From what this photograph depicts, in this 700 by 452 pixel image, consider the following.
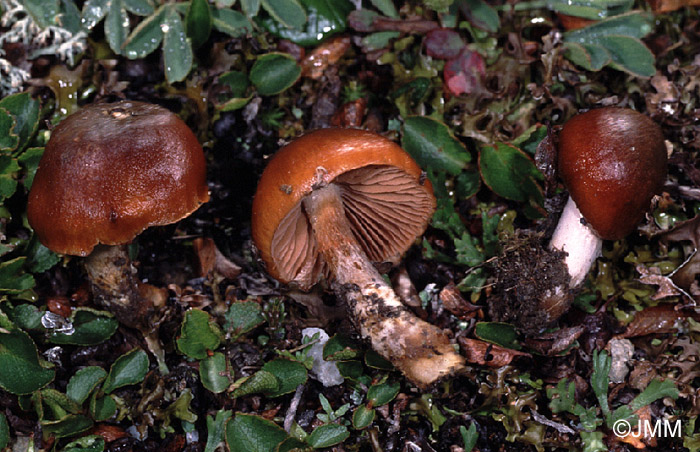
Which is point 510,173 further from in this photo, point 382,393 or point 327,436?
point 327,436

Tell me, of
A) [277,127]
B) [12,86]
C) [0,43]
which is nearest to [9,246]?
[12,86]

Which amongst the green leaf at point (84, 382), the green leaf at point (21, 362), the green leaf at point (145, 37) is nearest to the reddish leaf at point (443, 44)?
the green leaf at point (145, 37)

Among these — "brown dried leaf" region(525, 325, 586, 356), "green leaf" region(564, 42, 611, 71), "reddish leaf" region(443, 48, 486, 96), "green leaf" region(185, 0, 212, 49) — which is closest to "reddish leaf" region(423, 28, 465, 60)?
"reddish leaf" region(443, 48, 486, 96)

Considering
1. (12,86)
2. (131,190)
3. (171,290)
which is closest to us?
(131,190)

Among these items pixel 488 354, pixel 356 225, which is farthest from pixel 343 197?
pixel 488 354

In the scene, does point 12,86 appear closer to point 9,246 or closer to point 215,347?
point 9,246

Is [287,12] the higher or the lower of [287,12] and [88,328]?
the higher

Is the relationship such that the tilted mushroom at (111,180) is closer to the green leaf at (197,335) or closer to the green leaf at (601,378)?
the green leaf at (197,335)
